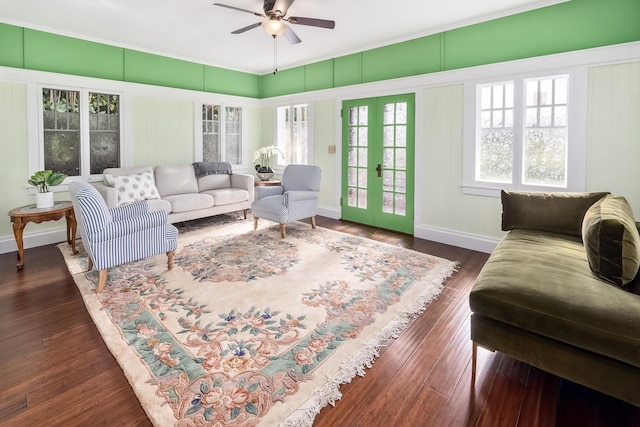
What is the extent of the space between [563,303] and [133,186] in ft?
16.3

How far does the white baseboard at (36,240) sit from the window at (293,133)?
3.89 meters

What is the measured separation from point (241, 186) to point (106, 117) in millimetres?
2263

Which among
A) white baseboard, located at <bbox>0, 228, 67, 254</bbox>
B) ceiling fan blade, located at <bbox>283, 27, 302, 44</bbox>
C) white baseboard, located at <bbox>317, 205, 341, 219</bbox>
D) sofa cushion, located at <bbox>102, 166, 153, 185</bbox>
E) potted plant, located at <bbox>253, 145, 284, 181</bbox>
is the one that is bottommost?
white baseboard, located at <bbox>0, 228, 67, 254</bbox>

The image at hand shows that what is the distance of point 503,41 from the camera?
3953mm

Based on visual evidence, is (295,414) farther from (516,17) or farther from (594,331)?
(516,17)

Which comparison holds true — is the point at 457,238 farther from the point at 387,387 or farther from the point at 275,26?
the point at 275,26

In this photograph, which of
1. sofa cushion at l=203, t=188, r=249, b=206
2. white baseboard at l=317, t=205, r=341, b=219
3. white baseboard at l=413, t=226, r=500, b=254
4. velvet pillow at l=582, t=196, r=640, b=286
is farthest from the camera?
white baseboard at l=317, t=205, r=341, b=219

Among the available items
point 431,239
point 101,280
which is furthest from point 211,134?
point 431,239

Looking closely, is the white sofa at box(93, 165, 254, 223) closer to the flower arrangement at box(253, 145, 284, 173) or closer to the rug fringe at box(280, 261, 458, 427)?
the flower arrangement at box(253, 145, 284, 173)

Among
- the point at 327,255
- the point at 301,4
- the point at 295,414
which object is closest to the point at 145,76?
the point at 301,4

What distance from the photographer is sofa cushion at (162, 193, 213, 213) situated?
4.92m

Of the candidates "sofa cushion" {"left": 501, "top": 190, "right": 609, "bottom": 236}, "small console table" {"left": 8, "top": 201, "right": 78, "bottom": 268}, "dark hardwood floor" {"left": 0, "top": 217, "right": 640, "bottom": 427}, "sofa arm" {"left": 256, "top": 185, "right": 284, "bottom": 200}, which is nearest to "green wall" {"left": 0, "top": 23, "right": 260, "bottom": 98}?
"small console table" {"left": 8, "top": 201, "right": 78, "bottom": 268}

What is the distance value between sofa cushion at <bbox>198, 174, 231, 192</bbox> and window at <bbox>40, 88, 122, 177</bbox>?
4.23 ft

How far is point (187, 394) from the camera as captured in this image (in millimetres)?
1825
